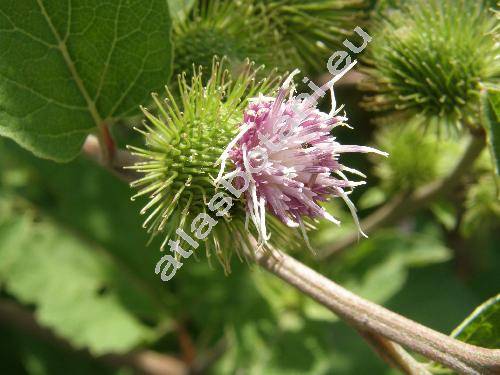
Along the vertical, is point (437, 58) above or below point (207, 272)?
above

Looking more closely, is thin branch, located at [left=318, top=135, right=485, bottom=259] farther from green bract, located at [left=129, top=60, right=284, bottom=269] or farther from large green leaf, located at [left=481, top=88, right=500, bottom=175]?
green bract, located at [left=129, top=60, right=284, bottom=269]

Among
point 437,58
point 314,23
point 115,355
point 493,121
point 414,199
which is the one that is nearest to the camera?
point 493,121

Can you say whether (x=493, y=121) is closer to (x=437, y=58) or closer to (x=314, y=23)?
(x=437, y=58)

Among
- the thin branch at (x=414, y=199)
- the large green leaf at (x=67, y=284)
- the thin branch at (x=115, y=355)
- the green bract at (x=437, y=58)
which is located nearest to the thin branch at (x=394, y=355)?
the green bract at (x=437, y=58)

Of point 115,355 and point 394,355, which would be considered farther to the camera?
point 115,355

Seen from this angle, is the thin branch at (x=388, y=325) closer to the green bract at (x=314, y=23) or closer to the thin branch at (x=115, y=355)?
the green bract at (x=314, y=23)

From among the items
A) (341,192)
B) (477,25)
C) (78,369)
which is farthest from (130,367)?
(477,25)

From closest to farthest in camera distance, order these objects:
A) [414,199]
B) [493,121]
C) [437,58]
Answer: [493,121] → [437,58] → [414,199]

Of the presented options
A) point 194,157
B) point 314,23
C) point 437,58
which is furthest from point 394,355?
point 314,23
